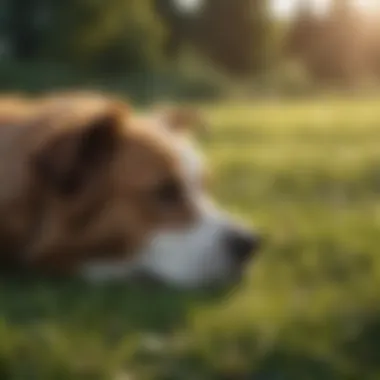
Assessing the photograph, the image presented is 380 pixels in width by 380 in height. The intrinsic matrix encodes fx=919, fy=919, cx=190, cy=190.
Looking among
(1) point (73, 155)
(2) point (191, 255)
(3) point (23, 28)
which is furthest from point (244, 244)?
(3) point (23, 28)

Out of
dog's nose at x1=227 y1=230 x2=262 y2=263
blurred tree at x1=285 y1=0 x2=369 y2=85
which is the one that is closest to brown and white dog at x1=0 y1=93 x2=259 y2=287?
dog's nose at x1=227 y1=230 x2=262 y2=263

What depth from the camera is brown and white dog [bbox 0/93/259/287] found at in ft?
2.40

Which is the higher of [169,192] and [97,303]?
[169,192]

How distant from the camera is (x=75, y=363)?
0.64 meters

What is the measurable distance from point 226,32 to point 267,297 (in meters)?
0.22

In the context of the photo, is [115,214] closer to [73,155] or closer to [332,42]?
[73,155]

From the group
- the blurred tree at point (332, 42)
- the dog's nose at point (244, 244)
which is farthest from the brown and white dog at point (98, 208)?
the blurred tree at point (332, 42)

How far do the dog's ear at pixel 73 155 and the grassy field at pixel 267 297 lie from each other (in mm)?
81

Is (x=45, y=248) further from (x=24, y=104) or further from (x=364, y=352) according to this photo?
(x=364, y=352)

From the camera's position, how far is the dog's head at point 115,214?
732mm

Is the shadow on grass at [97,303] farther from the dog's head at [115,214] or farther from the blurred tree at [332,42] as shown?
the blurred tree at [332,42]

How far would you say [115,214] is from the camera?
745mm

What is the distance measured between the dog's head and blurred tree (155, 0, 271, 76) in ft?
0.19

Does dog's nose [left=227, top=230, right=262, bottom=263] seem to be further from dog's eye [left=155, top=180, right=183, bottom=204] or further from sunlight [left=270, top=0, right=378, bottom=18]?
sunlight [left=270, top=0, right=378, bottom=18]
